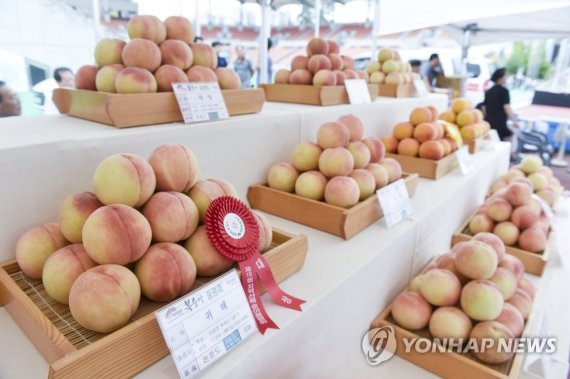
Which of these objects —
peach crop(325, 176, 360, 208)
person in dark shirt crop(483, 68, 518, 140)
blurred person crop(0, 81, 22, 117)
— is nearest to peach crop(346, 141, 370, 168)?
peach crop(325, 176, 360, 208)

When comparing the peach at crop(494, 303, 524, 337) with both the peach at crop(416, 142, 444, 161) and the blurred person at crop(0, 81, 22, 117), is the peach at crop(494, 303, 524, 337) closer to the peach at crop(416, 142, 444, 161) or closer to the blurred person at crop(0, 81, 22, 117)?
the peach at crop(416, 142, 444, 161)

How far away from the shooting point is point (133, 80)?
2.87 ft

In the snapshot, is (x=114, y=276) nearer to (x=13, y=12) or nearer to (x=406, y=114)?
→ (x=406, y=114)

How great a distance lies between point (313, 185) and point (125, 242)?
0.60 m

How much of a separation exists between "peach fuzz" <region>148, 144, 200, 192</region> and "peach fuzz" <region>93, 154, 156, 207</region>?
4 centimetres

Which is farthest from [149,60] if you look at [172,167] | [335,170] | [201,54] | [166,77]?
[335,170]

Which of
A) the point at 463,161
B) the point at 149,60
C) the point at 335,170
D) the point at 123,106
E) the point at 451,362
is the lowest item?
the point at 451,362

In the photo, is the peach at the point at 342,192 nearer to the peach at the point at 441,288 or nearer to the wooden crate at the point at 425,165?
the peach at the point at 441,288

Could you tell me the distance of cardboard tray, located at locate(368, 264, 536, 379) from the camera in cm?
85

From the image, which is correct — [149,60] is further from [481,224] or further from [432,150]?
[481,224]

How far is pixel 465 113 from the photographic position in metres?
2.07

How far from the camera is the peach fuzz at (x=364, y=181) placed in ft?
3.40

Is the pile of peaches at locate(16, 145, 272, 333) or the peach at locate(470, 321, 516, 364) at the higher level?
the pile of peaches at locate(16, 145, 272, 333)

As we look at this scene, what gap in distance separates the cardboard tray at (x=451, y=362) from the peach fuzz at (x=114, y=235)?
68 cm
